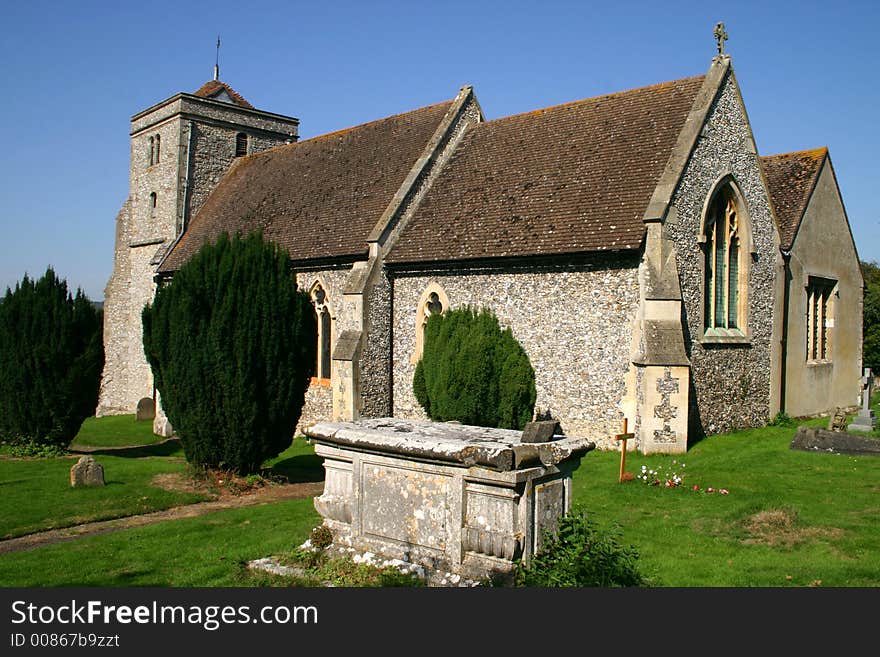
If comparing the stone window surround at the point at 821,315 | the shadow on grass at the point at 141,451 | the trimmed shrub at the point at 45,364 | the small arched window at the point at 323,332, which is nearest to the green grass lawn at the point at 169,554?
the trimmed shrub at the point at 45,364

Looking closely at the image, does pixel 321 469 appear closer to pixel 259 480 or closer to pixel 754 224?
pixel 259 480

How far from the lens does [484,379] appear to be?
15.5 metres

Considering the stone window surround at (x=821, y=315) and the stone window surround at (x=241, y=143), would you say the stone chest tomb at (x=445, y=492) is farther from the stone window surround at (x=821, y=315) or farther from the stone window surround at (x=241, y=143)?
the stone window surround at (x=241, y=143)

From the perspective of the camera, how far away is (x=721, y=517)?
1079cm

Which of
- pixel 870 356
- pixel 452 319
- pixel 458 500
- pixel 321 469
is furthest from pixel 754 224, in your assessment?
pixel 870 356

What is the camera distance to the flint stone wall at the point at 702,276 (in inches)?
639

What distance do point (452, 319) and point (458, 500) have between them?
385 inches

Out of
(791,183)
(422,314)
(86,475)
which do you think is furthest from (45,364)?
(791,183)

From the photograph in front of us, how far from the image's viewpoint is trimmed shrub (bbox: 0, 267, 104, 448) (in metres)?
18.4

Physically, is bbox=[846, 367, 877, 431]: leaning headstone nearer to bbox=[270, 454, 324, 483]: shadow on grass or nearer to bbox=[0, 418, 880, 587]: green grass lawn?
bbox=[0, 418, 880, 587]: green grass lawn

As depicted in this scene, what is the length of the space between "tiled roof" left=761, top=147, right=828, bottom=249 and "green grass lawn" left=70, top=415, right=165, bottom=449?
20.3m

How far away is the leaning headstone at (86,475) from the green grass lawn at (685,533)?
2.27 ft

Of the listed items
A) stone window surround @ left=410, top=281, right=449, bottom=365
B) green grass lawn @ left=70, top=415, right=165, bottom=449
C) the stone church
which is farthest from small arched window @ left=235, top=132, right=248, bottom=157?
stone window surround @ left=410, top=281, right=449, bottom=365

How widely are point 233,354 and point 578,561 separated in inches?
363
